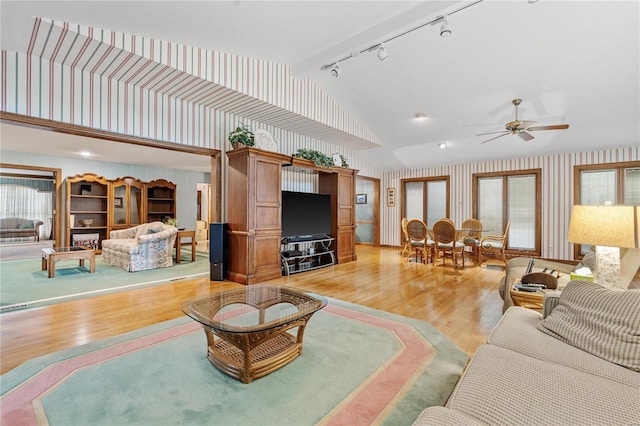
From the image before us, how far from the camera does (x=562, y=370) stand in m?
1.33

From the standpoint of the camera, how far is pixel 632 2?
292cm

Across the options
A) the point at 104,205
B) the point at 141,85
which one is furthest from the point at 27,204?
the point at 141,85

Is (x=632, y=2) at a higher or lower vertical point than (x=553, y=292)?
higher

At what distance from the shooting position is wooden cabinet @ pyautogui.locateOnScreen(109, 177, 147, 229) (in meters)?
8.27

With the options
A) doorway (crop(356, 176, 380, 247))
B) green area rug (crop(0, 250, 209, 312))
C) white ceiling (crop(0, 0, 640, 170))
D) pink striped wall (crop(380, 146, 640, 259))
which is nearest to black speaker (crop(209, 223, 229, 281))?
green area rug (crop(0, 250, 209, 312))

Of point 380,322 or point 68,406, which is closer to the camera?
point 68,406

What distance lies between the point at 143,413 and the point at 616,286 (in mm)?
3173

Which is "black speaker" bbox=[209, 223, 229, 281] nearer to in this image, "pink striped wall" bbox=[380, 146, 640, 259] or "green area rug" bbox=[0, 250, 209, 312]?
"green area rug" bbox=[0, 250, 209, 312]

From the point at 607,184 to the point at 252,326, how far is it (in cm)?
797

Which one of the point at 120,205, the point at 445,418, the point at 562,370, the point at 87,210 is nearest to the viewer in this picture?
the point at 445,418

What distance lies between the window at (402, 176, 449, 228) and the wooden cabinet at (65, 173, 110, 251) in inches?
337

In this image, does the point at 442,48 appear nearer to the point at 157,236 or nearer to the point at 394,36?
the point at 394,36

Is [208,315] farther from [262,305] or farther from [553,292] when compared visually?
[553,292]

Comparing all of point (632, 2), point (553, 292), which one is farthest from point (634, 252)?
point (632, 2)
